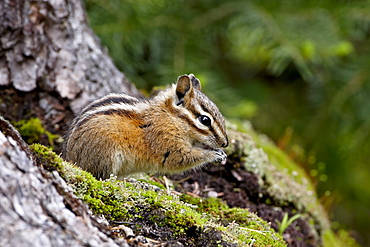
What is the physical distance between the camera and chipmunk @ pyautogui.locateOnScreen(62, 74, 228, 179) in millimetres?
3861

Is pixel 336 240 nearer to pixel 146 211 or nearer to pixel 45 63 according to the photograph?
pixel 146 211

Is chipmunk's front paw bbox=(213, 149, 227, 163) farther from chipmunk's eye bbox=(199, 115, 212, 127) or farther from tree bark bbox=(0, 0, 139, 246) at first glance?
tree bark bbox=(0, 0, 139, 246)

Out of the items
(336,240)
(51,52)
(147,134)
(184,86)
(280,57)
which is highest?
(280,57)

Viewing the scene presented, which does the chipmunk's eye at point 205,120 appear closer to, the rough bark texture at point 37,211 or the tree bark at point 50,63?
the tree bark at point 50,63

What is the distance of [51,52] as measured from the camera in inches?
187

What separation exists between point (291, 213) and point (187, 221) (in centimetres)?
201

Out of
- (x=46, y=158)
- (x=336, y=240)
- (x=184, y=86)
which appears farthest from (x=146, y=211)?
(x=336, y=240)

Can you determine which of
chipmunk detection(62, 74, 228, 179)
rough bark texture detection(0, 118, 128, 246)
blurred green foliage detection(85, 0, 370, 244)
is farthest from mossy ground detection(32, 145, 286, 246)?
blurred green foliage detection(85, 0, 370, 244)

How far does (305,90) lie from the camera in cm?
819

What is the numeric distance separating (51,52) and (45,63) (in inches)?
5.3

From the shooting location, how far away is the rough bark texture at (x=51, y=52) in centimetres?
455

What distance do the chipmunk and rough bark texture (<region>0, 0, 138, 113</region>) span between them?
76cm

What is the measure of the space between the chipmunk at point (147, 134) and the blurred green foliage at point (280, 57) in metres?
1.36

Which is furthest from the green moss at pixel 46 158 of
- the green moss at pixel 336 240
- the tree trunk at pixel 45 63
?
the green moss at pixel 336 240
